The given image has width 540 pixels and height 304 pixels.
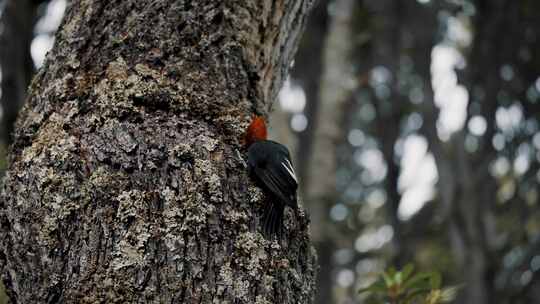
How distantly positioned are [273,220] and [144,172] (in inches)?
14.0

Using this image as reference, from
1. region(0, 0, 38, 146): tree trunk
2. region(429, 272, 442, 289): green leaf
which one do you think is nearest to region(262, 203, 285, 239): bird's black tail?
region(429, 272, 442, 289): green leaf

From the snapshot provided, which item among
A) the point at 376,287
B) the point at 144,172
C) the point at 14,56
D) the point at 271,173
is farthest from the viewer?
the point at 14,56

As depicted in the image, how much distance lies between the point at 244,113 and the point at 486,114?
411 centimetres

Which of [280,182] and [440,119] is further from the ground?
[440,119]

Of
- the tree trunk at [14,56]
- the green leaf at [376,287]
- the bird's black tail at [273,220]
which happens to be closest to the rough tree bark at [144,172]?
the bird's black tail at [273,220]

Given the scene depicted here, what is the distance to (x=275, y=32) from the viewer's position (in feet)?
8.78

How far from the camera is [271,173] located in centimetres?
220

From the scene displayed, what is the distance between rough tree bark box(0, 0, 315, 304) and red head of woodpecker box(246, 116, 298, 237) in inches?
1.4

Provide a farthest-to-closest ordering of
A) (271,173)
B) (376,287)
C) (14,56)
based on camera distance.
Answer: (14,56), (376,287), (271,173)

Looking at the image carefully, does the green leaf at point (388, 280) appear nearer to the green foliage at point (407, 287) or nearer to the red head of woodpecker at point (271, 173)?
the green foliage at point (407, 287)

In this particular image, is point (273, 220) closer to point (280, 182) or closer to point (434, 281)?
point (280, 182)

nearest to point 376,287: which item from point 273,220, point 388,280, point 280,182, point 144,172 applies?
point 388,280

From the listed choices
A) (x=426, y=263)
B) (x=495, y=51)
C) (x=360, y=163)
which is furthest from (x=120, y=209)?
(x=360, y=163)

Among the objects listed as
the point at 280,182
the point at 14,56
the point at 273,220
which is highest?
the point at 14,56
